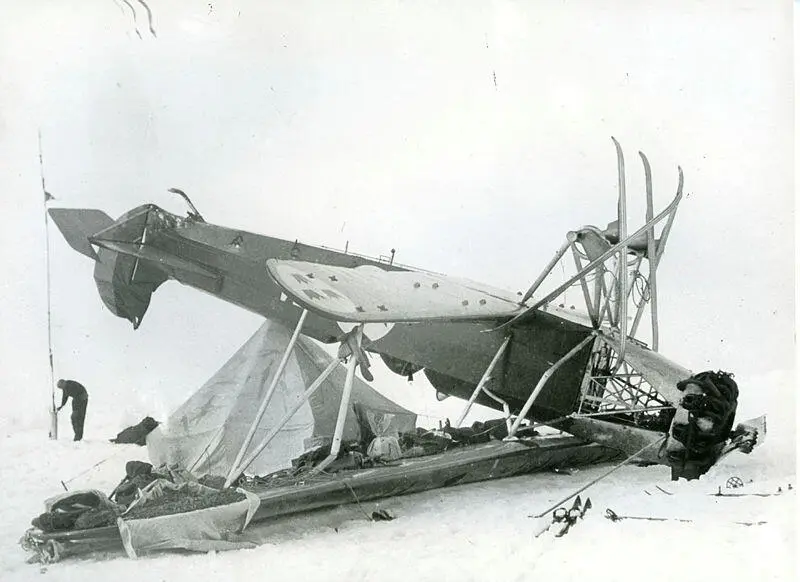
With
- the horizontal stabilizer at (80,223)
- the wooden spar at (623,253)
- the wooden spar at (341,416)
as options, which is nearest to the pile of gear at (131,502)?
the wooden spar at (341,416)

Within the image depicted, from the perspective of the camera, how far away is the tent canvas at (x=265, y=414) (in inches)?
242

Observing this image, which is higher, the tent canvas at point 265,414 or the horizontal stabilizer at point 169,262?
the horizontal stabilizer at point 169,262

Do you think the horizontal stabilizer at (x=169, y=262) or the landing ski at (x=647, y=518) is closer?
the landing ski at (x=647, y=518)

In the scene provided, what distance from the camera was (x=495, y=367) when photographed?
21.5 feet

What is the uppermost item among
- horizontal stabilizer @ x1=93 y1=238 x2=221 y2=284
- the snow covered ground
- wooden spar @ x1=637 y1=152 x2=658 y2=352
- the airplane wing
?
wooden spar @ x1=637 y1=152 x2=658 y2=352

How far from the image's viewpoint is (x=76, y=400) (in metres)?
5.71

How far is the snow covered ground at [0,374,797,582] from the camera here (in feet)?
15.7

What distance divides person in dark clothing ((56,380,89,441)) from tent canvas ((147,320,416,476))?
61 centimetres

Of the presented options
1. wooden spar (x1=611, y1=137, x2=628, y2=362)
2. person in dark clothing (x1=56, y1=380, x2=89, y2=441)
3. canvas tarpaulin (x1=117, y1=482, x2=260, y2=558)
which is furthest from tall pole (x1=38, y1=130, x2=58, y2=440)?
wooden spar (x1=611, y1=137, x2=628, y2=362)

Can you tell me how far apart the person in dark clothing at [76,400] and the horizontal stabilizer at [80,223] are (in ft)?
3.82

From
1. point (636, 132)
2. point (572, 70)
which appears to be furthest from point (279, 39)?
point (636, 132)

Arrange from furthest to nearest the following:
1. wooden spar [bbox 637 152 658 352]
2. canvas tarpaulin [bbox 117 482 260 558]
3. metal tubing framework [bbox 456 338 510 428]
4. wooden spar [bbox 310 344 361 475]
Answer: metal tubing framework [bbox 456 338 510 428] → wooden spar [bbox 637 152 658 352] → wooden spar [bbox 310 344 361 475] → canvas tarpaulin [bbox 117 482 260 558]

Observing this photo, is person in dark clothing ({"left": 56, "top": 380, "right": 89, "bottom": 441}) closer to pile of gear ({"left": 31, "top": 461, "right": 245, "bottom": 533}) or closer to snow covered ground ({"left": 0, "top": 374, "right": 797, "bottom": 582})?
snow covered ground ({"left": 0, "top": 374, "right": 797, "bottom": 582})

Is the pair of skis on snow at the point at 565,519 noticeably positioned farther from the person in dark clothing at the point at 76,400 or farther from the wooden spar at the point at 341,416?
the person in dark clothing at the point at 76,400
